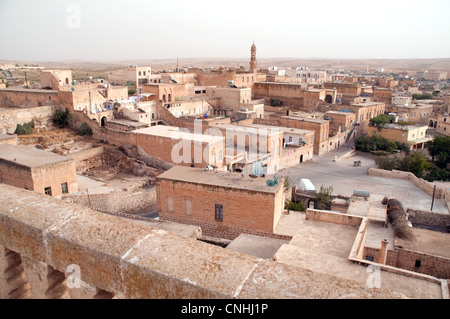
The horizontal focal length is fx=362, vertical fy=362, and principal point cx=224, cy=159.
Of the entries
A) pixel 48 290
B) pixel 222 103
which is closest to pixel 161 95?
pixel 222 103

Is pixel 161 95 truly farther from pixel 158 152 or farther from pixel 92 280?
pixel 92 280

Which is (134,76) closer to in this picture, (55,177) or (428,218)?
(55,177)

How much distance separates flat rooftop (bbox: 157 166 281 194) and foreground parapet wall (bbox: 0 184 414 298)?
840 centimetres

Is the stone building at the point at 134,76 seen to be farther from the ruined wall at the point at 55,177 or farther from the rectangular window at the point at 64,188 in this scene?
the rectangular window at the point at 64,188

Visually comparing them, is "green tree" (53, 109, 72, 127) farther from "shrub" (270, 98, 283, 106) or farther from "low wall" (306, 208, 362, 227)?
"shrub" (270, 98, 283, 106)

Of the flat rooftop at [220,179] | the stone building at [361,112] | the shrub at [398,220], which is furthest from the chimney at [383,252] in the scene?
the stone building at [361,112]

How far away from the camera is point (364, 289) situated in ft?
8.07

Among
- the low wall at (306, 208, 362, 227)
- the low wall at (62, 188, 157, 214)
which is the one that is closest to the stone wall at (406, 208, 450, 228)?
the low wall at (306, 208, 362, 227)

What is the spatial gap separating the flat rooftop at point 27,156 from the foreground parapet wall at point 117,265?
13.0m

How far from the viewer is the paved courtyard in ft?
61.7

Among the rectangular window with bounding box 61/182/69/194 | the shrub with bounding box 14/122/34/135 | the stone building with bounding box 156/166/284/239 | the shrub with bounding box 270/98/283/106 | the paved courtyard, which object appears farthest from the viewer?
the shrub with bounding box 270/98/283/106

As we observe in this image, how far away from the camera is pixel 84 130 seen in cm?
2461

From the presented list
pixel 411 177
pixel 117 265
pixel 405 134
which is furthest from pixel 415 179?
pixel 117 265
